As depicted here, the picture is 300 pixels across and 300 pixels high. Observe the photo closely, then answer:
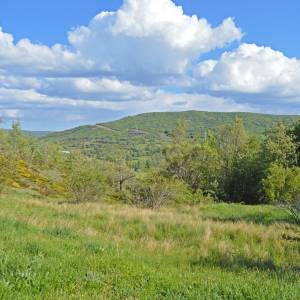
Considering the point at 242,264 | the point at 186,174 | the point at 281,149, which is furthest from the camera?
the point at 186,174

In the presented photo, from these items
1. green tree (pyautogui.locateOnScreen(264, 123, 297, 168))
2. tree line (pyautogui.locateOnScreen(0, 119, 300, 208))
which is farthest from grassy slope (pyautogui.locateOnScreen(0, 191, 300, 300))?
green tree (pyautogui.locateOnScreen(264, 123, 297, 168))

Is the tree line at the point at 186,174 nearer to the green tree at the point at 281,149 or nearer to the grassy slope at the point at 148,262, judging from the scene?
the green tree at the point at 281,149

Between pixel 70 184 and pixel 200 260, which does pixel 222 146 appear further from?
pixel 200 260

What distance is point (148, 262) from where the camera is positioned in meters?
10.1

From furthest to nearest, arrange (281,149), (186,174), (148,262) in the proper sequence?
(186,174), (281,149), (148,262)

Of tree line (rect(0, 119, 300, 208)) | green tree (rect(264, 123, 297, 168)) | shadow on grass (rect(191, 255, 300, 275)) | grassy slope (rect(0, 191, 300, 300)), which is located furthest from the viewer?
green tree (rect(264, 123, 297, 168))

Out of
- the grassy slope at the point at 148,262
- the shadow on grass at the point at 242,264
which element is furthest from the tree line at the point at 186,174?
the shadow on grass at the point at 242,264

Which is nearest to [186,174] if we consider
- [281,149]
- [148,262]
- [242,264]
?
[281,149]

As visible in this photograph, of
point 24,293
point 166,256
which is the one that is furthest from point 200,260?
point 24,293

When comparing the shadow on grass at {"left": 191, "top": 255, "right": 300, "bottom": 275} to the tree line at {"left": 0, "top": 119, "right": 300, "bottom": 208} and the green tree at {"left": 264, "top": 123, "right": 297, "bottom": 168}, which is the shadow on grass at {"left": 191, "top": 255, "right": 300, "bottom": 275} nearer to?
the tree line at {"left": 0, "top": 119, "right": 300, "bottom": 208}

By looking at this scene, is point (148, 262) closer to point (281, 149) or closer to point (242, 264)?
point (242, 264)

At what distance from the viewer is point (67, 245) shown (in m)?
10.9

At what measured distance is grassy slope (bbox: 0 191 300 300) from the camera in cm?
711

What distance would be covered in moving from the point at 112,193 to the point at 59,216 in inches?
1051
